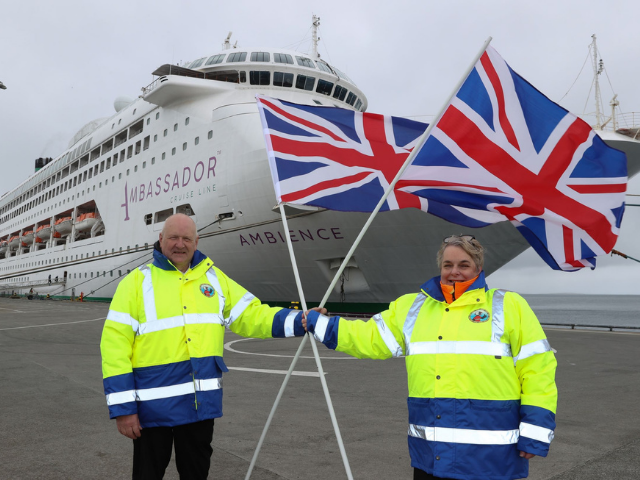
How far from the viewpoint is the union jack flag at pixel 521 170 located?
4.15 m

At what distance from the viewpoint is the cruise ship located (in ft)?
53.5

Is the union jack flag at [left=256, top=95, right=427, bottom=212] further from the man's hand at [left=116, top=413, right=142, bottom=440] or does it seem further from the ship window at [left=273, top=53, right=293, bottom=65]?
the ship window at [left=273, top=53, right=293, bottom=65]

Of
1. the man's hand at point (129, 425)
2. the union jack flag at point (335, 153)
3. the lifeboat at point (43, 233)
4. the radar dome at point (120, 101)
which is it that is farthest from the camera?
the lifeboat at point (43, 233)

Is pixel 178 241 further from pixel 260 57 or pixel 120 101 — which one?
pixel 120 101

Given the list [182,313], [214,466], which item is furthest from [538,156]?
[214,466]


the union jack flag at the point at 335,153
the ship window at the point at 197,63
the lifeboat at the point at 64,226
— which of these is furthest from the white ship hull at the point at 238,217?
the union jack flag at the point at 335,153

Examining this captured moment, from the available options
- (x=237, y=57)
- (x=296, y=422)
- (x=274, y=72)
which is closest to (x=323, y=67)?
(x=274, y=72)

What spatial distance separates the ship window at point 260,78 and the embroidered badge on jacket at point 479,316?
2182 cm

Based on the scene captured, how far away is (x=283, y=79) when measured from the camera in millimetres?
22562

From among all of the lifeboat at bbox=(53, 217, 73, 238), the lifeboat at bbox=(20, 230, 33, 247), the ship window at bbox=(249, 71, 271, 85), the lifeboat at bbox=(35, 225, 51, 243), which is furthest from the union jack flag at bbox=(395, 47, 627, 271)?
the lifeboat at bbox=(20, 230, 33, 247)

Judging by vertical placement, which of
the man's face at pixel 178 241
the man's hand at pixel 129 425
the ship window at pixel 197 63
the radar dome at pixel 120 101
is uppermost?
the radar dome at pixel 120 101

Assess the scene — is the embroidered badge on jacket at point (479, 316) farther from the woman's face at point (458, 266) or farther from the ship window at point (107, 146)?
the ship window at point (107, 146)

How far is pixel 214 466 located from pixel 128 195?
26.5 meters

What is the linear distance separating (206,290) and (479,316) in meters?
1.60
